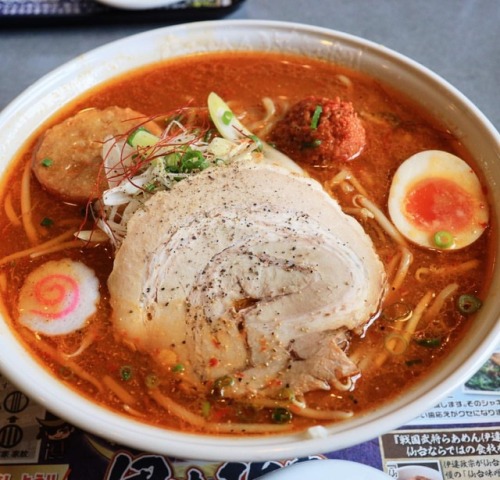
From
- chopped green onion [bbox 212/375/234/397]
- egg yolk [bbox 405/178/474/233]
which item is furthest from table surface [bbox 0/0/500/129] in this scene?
chopped green onion [bbox 212/375/234/397]

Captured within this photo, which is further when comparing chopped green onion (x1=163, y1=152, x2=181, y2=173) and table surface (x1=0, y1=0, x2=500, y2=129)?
table surface (x1=0, y1=0, x2=500, y2=129)

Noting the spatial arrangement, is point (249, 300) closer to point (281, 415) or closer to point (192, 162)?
point (281, 415)

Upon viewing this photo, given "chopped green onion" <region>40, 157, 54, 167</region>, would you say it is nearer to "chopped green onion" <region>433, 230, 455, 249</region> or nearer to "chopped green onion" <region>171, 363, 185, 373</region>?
"chopped green onion" <region>171, 363, 185, 373</region>

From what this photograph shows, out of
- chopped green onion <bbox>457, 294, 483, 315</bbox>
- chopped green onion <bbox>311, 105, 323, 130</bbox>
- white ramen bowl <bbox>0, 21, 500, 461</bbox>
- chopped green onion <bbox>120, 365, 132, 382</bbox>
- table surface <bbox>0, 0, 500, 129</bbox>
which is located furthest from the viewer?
table surface <bbox>0, 0, 500, 129</bbox>

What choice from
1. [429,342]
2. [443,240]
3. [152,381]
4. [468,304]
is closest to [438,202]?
[443,240]

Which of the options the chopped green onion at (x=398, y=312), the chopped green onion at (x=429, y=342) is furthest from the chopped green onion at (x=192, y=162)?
the chopped green onion at (x=429, y=342)

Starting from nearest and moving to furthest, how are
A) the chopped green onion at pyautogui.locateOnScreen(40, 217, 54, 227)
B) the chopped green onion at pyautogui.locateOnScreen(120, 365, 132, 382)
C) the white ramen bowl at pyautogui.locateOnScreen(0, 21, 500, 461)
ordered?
the white ramen bowl at pyautogui.locateOnScreen(0, 21, 500, 461), the chopped green onion at pyautogui.locateOnScreen(120, 365, 132, 382), the chopped green onion at pyautogui.locateOnScreen(40, 217, 54, 227)
